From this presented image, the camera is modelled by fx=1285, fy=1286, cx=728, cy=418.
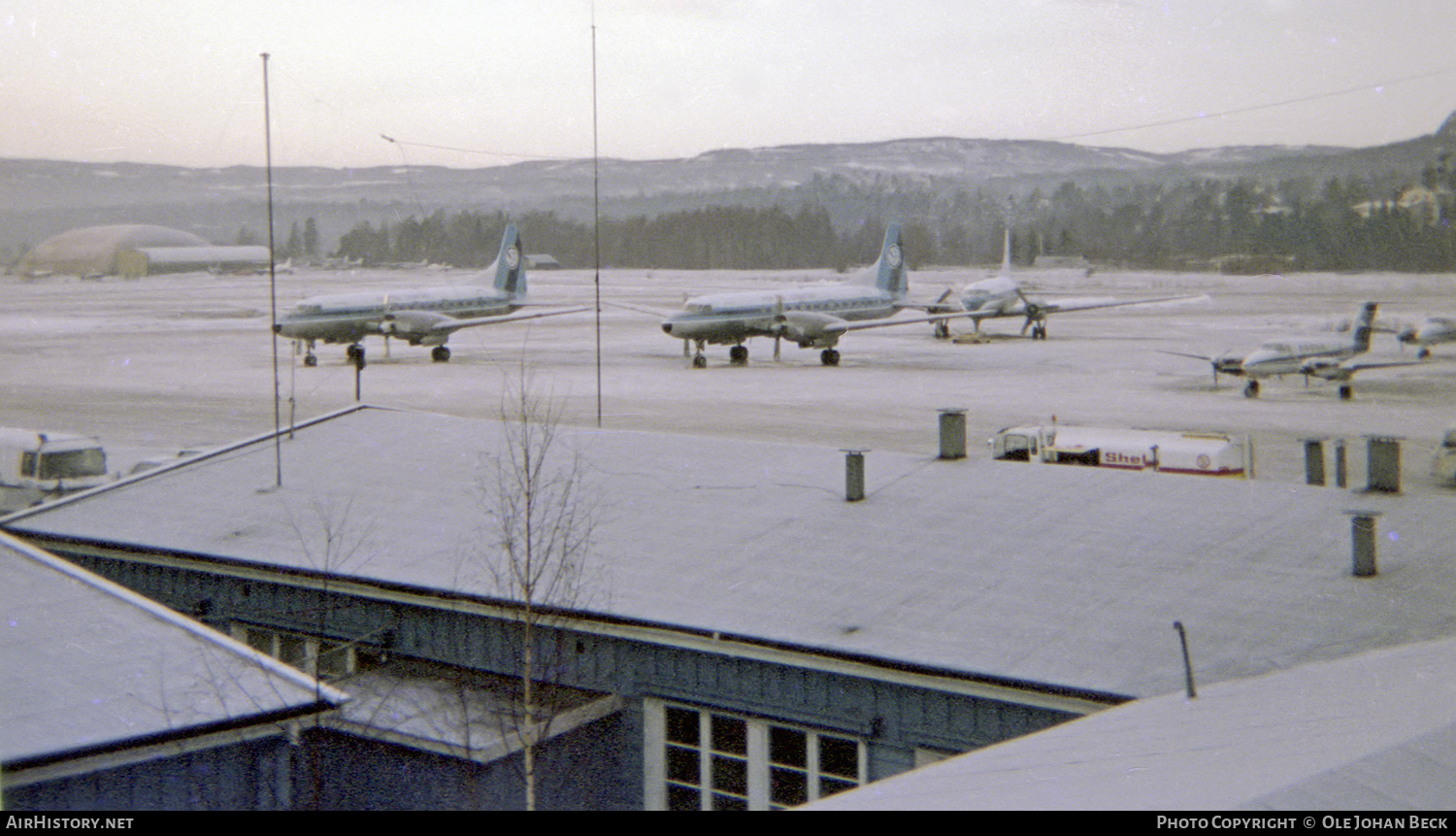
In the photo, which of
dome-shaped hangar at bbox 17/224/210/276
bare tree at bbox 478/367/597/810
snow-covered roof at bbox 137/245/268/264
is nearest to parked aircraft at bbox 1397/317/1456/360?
bare tree at bbox 478/367/597/810

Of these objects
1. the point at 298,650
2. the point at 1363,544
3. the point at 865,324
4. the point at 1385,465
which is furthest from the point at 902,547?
the point at 865,324

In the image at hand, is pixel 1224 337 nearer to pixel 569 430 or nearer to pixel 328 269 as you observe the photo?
pixel 569 430

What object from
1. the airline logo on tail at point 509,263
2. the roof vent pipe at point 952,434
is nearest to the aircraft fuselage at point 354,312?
the airline logo on tail at point 509,263

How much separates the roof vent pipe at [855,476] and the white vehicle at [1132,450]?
8158mm

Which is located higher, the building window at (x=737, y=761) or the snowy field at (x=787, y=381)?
the snowy field at (x=787, y=381)

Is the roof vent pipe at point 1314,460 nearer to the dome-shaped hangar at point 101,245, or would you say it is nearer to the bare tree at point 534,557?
the bare tree at point 534,557

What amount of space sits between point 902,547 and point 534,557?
3615mm

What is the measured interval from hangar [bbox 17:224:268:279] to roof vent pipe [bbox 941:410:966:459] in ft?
295

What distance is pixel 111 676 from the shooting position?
29.1ft

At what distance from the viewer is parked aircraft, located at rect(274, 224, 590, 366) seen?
2052 inches

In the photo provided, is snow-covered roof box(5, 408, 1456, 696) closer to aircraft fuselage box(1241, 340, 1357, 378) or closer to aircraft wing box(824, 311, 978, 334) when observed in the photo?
aircraft fuselage box(1241, 340, 1357, 378)

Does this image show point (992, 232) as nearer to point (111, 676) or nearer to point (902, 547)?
point (902, 547)

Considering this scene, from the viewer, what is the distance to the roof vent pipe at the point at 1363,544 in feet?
35.6
